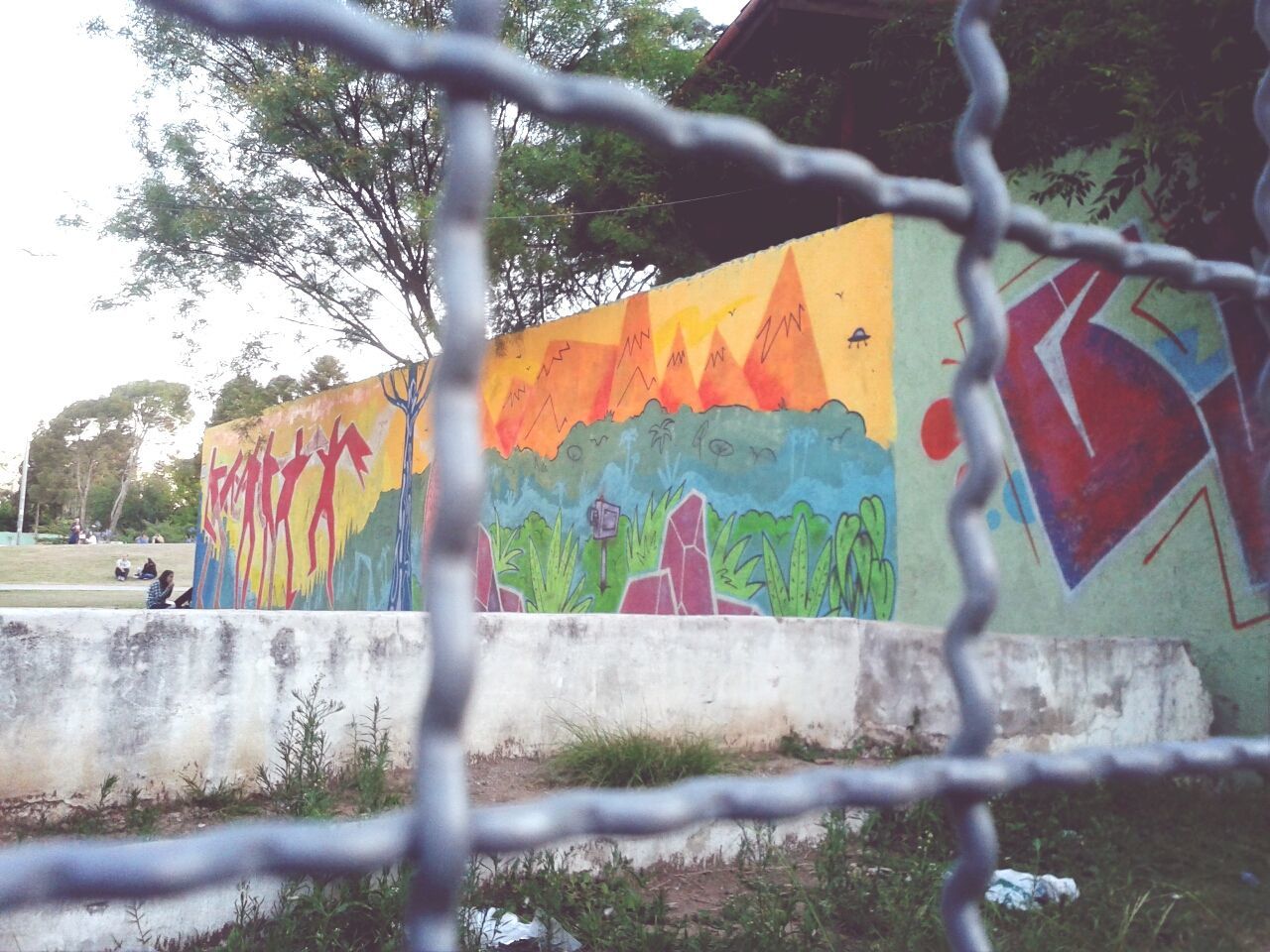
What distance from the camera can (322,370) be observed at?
51.6 feet

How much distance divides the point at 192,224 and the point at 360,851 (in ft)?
35.5

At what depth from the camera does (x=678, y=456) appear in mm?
7281

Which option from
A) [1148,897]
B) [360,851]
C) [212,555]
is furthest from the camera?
[212,555]

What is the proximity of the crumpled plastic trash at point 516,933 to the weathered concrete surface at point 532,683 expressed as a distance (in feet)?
3.44

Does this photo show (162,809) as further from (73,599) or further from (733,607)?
(73,599)

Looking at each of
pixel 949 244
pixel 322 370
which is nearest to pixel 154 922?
pixel 949 244

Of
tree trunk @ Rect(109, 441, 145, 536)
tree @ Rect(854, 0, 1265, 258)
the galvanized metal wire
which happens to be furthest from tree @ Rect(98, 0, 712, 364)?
tree trunk @ Rect(109, 441, 145, 536)

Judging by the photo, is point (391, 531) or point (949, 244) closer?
point (949, 244)

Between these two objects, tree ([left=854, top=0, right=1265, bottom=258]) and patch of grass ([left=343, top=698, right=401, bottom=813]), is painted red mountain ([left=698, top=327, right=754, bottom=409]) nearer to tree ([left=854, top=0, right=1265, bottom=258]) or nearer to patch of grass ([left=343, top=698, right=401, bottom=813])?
tree ([left=854, top=0, right=1265, bottom=258])

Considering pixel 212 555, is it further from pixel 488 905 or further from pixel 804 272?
pixel 488 905

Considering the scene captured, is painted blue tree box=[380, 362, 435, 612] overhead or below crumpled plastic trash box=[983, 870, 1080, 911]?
overhead

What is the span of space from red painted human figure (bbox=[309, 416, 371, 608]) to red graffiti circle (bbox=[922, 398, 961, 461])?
668 cm

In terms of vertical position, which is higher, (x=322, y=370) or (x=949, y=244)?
(x=322, y=370)

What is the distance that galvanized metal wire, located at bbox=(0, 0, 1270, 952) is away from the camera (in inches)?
15.1
